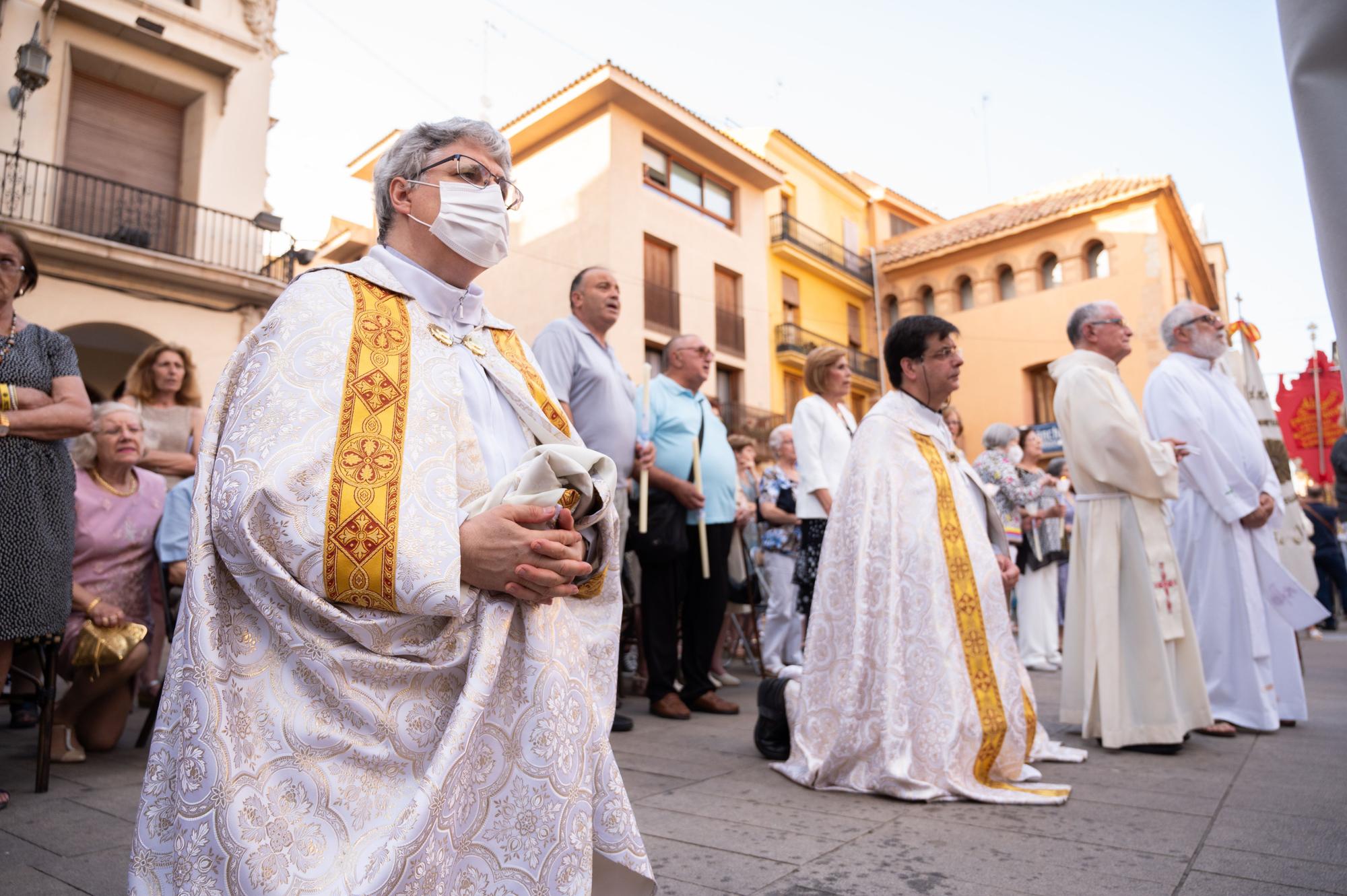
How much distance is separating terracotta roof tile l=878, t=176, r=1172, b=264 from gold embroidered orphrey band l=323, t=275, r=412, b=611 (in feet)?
79.4

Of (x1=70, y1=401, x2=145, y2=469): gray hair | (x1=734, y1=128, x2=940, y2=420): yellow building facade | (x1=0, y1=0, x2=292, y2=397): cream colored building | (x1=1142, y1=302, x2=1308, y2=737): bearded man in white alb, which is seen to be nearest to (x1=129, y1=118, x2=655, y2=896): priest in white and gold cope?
(x1=70, y1=401, x2=145, y2=469): gray hair

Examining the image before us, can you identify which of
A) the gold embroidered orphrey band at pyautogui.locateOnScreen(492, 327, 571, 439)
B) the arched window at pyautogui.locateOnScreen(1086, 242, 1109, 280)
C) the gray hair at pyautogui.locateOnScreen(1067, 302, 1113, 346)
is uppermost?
the arched window at pyautogui.locateOnScreen(1086, 242, 1109, 280)

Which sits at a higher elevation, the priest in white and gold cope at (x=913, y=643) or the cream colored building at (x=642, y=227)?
the cream colored building at (x=642, y=227)

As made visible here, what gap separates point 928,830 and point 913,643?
2.47ft

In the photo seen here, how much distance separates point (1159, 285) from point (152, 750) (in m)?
24.5

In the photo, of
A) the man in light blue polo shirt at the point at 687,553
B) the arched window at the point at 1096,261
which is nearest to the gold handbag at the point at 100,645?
the man in light blue polo shirt at the point at 687,553

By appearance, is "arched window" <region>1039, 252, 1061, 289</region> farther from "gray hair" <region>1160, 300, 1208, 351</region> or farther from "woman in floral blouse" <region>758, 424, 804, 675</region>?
"gray hair" <region>1160, 300, 1208, 351</region>

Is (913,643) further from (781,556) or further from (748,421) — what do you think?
(748,421)

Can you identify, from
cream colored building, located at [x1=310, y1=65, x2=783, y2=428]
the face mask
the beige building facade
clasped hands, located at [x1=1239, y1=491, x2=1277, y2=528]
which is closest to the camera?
the face mask

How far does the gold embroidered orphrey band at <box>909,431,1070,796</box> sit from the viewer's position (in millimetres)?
3289

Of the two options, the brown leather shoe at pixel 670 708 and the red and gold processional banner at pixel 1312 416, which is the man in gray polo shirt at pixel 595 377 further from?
the red and gold processional banner at pixel 1312 416

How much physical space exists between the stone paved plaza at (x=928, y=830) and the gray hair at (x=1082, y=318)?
78.3 inches

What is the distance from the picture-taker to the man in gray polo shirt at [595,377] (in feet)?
15.2

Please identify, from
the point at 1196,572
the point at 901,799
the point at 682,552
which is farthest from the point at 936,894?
the point at 1196,572
